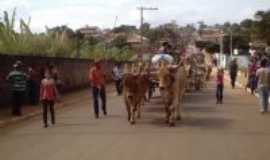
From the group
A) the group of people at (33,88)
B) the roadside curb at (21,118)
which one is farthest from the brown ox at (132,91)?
the roadside curb at (21,118)

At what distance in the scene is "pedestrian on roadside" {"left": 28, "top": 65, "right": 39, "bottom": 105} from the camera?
2678cm

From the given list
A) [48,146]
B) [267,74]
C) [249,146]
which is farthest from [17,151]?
[267,74]

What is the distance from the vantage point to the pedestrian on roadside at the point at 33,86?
26777mm

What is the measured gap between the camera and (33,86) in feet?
88.3

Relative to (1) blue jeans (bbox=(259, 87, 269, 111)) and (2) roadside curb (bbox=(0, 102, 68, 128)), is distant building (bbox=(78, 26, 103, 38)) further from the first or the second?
(1) blue jeans (bbox=(259, 87, 269, 111))

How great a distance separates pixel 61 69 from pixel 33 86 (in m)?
8.83

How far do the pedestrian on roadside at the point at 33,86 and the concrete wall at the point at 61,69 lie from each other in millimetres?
355

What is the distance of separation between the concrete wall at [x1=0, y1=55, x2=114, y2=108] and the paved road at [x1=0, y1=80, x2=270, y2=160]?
9.47 feet

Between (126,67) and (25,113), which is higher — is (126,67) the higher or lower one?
the higher one

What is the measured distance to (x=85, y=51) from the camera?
5619cm

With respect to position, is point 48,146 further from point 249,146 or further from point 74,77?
point 74,77

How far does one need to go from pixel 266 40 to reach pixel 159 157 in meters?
63.8

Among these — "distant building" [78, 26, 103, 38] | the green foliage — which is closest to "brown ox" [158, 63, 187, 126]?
the green foliage

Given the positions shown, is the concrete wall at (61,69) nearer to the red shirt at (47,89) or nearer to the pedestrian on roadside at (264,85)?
the red shirt at (47,89)
